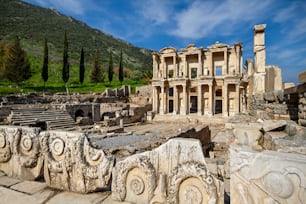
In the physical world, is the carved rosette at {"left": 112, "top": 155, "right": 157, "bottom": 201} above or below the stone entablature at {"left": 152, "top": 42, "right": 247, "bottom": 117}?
below

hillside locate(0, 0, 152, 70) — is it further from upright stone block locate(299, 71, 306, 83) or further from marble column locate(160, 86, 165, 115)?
upright stone block locate(299, 71, 306, 83)

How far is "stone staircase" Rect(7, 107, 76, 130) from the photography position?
16.3m

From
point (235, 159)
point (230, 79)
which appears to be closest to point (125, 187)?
point (235, 159)

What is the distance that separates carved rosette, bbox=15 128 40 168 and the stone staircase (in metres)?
14.8

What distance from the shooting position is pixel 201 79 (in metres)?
27.1

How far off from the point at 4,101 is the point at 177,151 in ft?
86.6

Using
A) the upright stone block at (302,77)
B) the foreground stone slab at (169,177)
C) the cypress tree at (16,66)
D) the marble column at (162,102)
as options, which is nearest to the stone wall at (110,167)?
the foreground stone slab at (169,177)

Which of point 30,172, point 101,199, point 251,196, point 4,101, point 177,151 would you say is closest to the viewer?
point 251,196

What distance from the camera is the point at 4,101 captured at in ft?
71.1

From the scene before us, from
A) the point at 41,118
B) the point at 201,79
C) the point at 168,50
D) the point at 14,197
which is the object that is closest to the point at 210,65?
the point at 201,79

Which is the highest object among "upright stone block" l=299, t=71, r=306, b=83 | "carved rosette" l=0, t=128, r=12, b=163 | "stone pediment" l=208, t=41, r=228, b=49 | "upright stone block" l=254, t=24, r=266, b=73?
"stone pediment" l=208, t=41, r=228, b=49

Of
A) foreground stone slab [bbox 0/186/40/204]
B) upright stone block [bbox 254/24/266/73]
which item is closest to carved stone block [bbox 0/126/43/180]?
foreground stone slab [bbox 0/186/40/204]

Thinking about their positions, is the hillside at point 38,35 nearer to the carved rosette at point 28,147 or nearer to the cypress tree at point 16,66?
the cypress tree at point 16,66

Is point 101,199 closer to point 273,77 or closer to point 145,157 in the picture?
point 145,157
